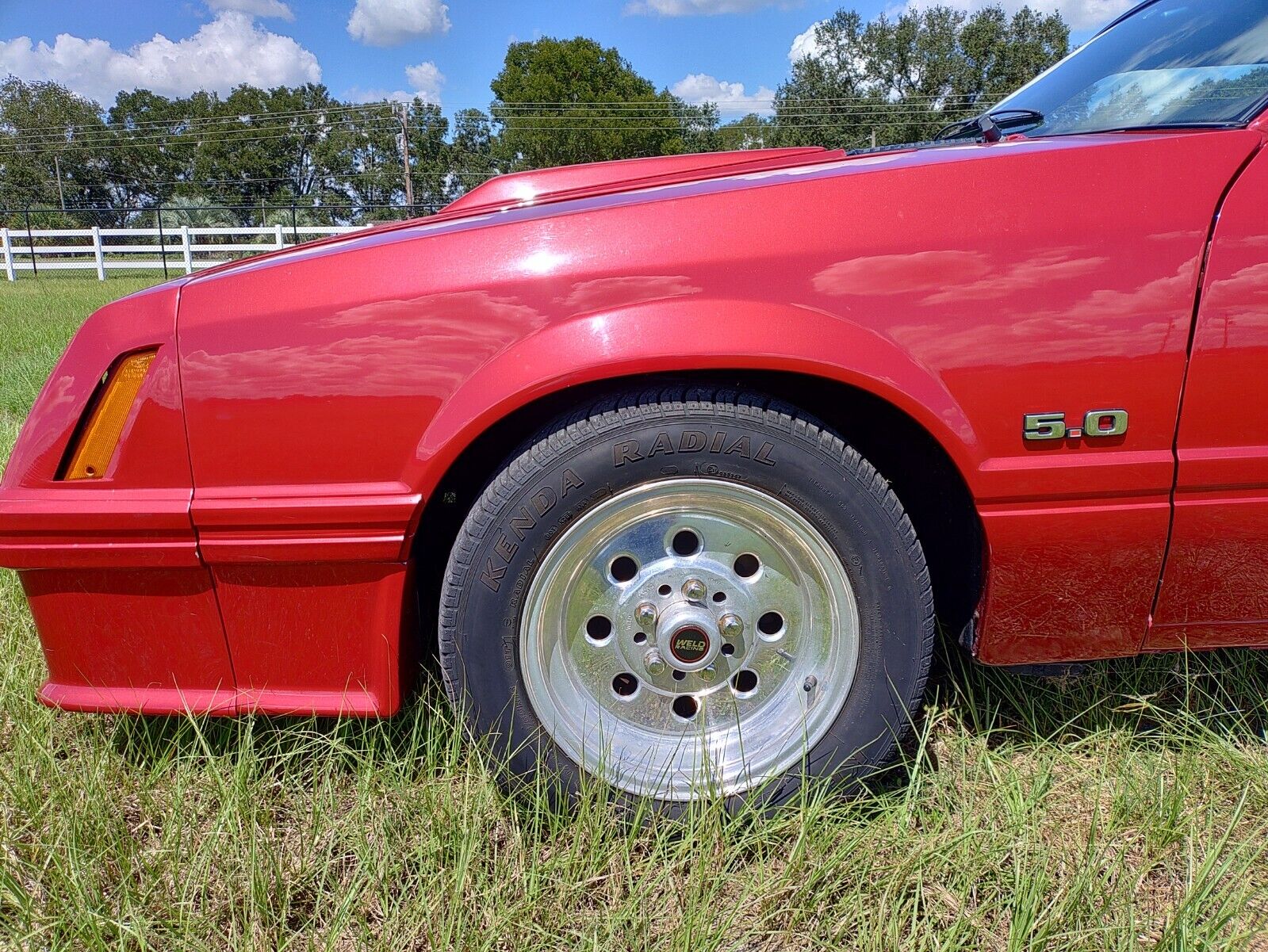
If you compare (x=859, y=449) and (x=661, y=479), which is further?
(x=859, y=449)

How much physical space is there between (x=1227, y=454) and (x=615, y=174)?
162cm

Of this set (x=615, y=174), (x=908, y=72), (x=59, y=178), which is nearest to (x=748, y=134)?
(x=908, y=72)

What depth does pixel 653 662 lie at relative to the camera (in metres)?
1.55

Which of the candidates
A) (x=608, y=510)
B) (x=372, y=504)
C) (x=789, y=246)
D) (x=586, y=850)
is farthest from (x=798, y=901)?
(x=789, y=246)

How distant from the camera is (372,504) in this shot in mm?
1428

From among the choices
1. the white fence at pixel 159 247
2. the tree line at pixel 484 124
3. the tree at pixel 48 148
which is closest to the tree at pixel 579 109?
the tree line at pixel 484 124

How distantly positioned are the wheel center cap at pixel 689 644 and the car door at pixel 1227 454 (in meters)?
0.86

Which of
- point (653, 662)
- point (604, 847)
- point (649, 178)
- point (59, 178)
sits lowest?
point (604, 847)

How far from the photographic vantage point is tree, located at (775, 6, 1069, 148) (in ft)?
163

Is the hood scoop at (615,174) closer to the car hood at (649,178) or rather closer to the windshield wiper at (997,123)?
the car hood at (649,178)

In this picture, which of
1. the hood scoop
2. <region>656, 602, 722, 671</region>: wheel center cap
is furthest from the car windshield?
<region>656, 602, 722, 671</region>: wheel center cap

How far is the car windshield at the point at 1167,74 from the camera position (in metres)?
1.57

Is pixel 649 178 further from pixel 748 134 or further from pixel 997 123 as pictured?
pixel 748 134

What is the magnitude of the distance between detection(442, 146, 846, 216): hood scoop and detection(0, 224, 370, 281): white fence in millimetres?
15464
